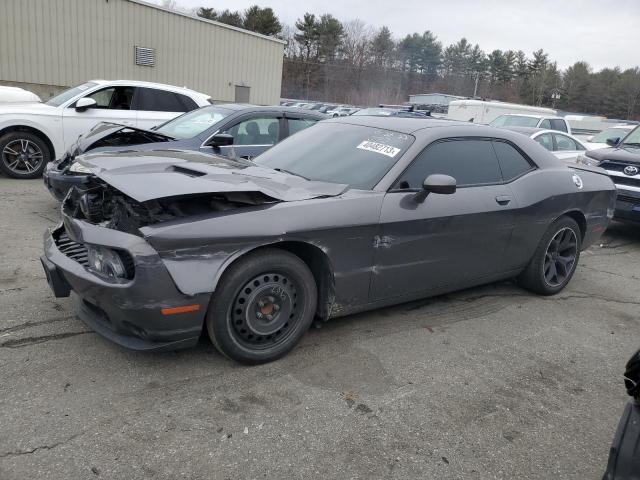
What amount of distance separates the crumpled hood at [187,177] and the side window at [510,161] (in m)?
1.66

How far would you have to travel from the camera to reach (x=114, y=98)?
8812 millimetres

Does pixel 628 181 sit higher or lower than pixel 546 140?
lower

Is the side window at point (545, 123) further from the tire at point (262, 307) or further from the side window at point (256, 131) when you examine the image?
the tire at point (262, 307)

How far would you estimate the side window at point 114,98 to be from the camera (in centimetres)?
873

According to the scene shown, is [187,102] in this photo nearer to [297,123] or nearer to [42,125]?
[42,125]

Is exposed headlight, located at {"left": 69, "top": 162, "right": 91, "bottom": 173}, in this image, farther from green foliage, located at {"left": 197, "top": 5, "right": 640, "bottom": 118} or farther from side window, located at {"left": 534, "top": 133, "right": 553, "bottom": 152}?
green foliage, located at {"left": 197, "top": 5, "right": 640, "bottom": 118}

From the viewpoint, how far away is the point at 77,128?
8297 mm

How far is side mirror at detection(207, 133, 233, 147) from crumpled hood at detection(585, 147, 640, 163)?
5561mm

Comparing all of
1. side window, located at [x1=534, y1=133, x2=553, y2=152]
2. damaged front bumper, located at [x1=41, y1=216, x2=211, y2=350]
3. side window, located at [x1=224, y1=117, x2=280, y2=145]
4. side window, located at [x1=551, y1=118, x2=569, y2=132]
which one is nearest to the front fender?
side window, located at [x1=224, y1=117, x2=280, y2=145]

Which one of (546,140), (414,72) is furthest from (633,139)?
(414,72)

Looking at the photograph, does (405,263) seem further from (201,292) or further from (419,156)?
(201,292)

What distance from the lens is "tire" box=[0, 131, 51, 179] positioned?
786cm

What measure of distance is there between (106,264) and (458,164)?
8.70 ft

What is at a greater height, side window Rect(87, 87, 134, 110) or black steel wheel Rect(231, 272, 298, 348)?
side window Rect(87, 87, 134, 110)
